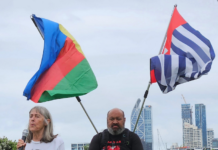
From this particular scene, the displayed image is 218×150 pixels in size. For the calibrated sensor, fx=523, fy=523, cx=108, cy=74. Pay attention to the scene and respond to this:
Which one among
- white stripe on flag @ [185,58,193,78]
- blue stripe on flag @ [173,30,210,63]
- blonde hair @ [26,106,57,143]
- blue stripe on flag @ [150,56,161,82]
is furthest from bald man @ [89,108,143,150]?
blue stripe on flag @ [173,30,210,63]

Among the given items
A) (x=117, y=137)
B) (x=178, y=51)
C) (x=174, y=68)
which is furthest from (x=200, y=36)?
(x=117, y=137)

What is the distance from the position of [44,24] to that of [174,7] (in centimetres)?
469

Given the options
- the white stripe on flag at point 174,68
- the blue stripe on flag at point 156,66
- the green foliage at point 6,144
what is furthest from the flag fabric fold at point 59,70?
the green foliage at point 6,144

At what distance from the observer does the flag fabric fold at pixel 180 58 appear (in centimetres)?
1495

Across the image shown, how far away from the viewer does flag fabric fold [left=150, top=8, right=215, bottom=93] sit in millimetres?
14953

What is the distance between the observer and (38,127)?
8953 mm

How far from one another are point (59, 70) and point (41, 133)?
17.3 feet

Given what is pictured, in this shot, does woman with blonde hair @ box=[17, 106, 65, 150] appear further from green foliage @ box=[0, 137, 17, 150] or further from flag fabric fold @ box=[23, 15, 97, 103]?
green foliage @ box=[0, 137, 17, 150]

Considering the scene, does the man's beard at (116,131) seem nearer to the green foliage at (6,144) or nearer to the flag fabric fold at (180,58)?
the flag fabric fold at (180,58)

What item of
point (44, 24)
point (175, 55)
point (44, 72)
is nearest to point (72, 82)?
point (44, 72)

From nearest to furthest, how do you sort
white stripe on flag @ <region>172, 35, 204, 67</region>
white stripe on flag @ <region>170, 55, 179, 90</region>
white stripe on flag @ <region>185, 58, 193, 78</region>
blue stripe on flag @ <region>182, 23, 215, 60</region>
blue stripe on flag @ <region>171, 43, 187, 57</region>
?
1. white stripe on flag @ <region>170, 55, 179, 90</region>
2. white stripe on flag @ <region>185, 58, 193, 78</region>
3. white stripe on flag @ <region>172, 35, 204, 67</region>
4. blue stripe on flag @ <region>171, 43, 187, 57</region>
5. blue stripe on flag @ <region>182, 23, 215, 60</region>

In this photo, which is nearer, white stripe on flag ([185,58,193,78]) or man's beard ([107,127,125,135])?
man's beard ([107,127,125,135])

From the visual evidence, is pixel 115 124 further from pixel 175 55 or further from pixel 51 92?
pixel 175 55

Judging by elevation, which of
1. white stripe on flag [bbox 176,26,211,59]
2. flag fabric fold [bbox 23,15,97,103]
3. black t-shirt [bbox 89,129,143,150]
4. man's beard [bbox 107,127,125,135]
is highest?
white stripe on flag [bbox 176,26,211,59]
